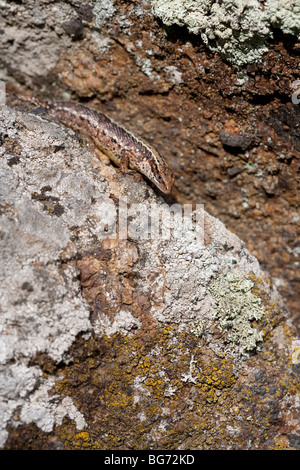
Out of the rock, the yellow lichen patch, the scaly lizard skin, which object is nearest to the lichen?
the scaly lizard skin

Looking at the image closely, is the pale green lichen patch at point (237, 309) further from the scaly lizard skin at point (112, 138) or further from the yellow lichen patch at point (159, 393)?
the scaly lizard skin at point (112, 138)

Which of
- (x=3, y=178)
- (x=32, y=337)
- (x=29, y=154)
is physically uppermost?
(x=29, y=154)

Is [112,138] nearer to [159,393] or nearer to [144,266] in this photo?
[144,266]

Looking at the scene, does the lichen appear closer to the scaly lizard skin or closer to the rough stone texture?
the rough stone texture

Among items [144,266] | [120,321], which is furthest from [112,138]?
[120,321]

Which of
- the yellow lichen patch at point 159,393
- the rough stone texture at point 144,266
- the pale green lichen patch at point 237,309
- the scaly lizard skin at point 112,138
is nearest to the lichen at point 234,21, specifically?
the rough stone texture at point 144,266

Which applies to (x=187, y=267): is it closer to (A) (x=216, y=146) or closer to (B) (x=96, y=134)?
(A) (x=216, y=146)
